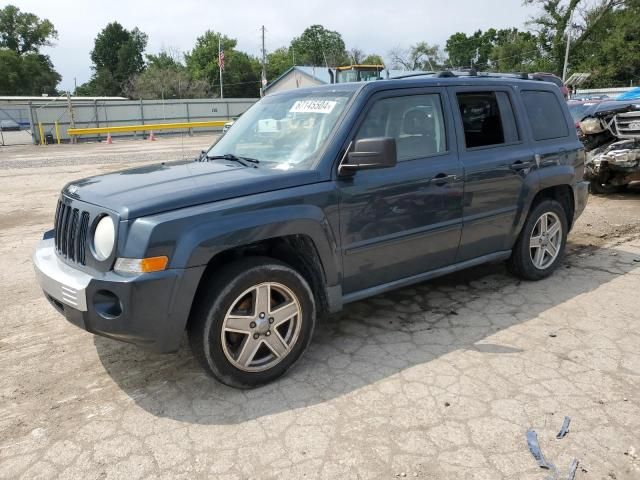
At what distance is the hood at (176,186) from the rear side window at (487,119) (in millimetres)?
1576

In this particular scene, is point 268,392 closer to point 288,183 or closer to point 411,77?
point 288,183

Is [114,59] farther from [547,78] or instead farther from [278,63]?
[547,78]

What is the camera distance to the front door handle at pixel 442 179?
3875 millimetres

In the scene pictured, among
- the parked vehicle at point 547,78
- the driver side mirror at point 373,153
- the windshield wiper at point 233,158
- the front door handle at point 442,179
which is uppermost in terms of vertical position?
the parked vehicle at point 547,78

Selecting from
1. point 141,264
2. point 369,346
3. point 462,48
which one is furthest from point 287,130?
point 462,48

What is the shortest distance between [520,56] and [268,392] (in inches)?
2627

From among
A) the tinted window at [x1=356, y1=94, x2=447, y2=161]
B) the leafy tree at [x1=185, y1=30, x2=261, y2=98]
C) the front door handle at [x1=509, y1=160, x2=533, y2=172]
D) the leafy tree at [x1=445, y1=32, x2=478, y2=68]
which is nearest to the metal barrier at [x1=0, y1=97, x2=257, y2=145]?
the front door handle at [x1=509, y1=160, x2=533, y2=172]

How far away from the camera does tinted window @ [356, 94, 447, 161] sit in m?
3.70

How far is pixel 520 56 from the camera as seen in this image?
61250 mm

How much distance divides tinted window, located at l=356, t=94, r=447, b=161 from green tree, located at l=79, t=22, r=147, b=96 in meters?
86.6

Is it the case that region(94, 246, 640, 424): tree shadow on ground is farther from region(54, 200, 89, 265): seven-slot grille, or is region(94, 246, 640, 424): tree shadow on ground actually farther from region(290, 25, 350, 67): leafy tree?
region(290, 25, 350, 67): leafy tree

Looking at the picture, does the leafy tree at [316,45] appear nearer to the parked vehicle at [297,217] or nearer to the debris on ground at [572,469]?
the parked vehicle at [297,217]

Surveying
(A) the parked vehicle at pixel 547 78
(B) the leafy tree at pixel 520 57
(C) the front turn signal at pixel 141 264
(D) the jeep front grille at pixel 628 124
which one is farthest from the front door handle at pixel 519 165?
(B) the leafy tree at pixel 520 57

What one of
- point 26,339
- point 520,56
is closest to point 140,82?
point 520,56
